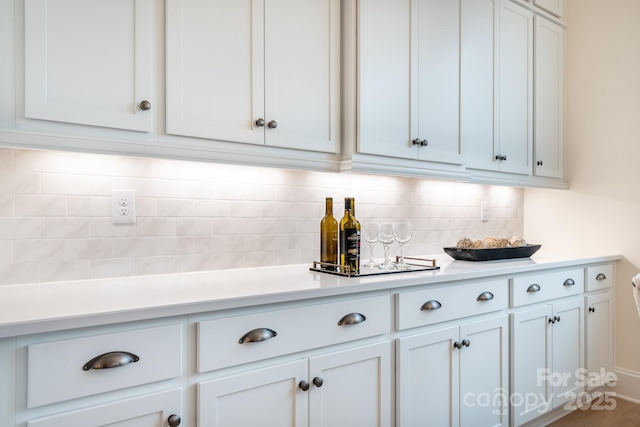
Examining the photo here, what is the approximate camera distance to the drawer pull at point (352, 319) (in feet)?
5.15

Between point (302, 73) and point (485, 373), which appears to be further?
point (485, 373)

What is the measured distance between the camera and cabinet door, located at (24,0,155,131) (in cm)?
132

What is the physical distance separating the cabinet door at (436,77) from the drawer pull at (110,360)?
158 centimetres

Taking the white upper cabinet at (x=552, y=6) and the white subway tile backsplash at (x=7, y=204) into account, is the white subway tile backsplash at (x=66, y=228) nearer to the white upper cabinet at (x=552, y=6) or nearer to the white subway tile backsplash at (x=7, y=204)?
the white subway tile backsplash at (x=7, y=204)

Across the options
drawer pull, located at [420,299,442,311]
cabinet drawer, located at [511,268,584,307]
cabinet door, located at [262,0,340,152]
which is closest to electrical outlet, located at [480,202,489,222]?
cabinet drawer, located at [511,268,584,307]

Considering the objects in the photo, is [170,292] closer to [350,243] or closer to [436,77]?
[350,243]

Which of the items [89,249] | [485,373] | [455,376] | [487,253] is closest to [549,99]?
[487,253]

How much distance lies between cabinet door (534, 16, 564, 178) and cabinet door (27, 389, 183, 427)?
2625 millimetres

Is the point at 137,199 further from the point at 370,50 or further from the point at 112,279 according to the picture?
the point at 370,50

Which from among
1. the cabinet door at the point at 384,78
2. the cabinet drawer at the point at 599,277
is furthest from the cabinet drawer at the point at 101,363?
the cabinet drawer at the point at 599,277

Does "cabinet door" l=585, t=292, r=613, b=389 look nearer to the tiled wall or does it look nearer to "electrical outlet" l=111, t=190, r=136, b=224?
the tiled wall

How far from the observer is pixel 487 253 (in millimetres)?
2410

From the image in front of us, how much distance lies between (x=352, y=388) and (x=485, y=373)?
81 centimetres

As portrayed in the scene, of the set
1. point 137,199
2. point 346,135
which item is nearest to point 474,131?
point 346,135
